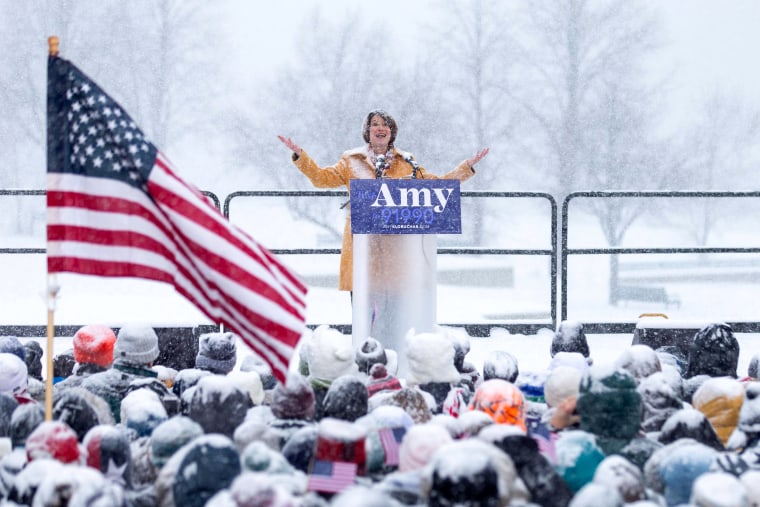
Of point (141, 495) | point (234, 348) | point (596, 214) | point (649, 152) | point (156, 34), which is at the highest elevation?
point (156, 34)

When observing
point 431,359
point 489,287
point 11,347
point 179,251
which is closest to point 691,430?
point 431,359

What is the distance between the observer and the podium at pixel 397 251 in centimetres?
452

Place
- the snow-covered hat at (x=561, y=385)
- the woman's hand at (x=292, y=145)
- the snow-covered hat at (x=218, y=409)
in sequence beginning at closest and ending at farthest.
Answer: the snow-covered hat at (x=218, y=409) → the snow-covered hat at (x=561, y=385) → the woman's hand at (x=292, y=145)

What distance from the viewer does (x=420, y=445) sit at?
2.42 m

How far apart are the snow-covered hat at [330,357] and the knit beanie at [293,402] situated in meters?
0.34

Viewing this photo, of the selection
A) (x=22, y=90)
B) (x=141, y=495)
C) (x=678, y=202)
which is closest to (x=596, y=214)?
(x=678, y=202)

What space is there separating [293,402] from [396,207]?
1.84 metres

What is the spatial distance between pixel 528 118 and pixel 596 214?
5.09 metres

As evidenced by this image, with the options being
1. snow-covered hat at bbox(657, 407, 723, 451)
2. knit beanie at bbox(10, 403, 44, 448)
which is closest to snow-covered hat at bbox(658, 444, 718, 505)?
snow-covered hat at bbox(657, 407, 723, 451)

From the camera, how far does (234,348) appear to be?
410 cm

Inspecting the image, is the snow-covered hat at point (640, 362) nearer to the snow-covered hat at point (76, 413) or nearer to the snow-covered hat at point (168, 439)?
the snow-covered hat at point (168, 439)

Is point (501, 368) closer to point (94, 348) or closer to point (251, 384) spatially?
point (251, 384)

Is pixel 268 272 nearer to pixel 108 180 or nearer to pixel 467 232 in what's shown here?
pixel 108 180

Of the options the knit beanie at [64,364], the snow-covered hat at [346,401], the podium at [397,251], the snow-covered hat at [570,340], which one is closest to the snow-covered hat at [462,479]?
the snow-covered hat at [346,401]
